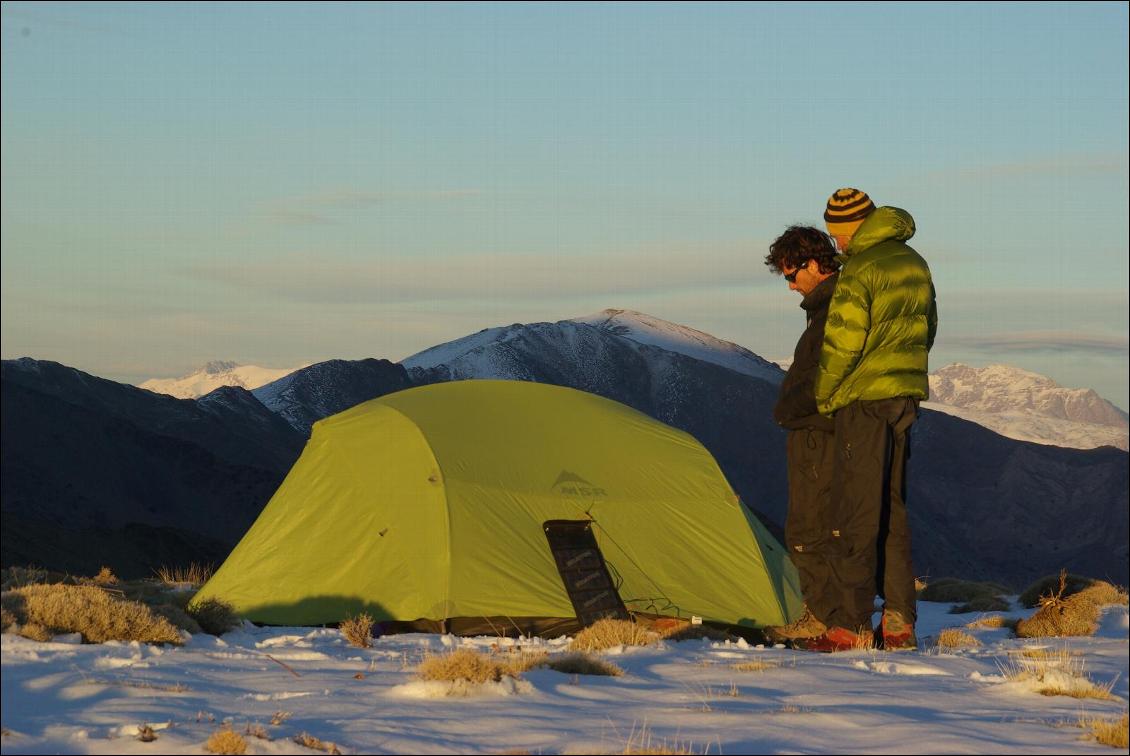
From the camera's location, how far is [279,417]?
85.8 meters

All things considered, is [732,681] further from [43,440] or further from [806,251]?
[43,440]

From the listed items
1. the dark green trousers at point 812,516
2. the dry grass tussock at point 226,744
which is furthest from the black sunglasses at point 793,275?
the dry grass tussock at point 226,744

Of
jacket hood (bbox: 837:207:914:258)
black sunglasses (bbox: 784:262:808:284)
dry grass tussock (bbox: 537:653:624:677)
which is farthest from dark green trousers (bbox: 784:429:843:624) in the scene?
dry grass tussock (bbox: 537:653:624:677)

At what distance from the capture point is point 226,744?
5688 millimetres

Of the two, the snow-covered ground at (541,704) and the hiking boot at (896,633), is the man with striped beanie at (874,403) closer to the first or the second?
the hiking boot at (896,633)

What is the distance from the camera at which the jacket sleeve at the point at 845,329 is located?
955 centimetres

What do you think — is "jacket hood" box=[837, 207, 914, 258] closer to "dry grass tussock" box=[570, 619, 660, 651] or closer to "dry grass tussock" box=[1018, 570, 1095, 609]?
"dry grass tussock" box=[570, 619, 660, 651]

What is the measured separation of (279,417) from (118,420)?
70.6ft

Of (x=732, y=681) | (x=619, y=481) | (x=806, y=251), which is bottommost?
(x=732, y=681)

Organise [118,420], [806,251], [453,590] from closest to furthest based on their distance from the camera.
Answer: [806,251] < [453,590] < [118,420]

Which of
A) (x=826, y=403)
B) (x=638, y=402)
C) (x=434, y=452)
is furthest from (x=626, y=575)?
(x=638, y=402)

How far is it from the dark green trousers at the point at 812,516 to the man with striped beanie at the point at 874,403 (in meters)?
0.27

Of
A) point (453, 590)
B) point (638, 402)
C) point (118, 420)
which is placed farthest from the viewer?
point (638, 402)

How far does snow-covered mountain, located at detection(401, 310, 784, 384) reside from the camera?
11119 centimetres
